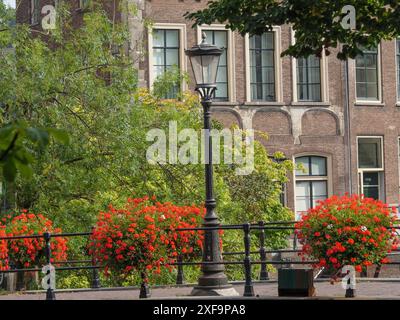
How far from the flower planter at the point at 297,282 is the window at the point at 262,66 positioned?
19.1 metres

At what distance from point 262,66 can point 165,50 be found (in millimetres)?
3087

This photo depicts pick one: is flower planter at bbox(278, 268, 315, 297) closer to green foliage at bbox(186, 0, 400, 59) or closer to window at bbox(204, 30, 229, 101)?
green foliage at bbox(186, 0, 400, 59)

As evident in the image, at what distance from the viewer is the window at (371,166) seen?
116 ft

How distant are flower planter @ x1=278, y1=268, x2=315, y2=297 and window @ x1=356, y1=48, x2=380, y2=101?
20646 mm

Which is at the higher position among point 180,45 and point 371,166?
point 180,45

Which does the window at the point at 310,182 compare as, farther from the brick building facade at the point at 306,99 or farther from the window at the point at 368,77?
the window at the point at 368,77

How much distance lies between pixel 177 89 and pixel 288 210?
439 cm

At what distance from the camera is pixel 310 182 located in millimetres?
34406

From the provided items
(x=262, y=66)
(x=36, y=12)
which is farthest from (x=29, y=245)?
(x=262, y=66)

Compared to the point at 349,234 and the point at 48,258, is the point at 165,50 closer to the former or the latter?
the point at 48,258

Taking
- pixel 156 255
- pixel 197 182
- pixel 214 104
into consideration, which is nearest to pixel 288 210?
pixel 214 104

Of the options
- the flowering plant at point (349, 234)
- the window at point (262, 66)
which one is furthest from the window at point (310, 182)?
the flowering plant at point (349, 234)

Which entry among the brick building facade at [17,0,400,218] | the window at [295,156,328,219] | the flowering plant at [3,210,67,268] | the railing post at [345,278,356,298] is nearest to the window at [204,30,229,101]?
the brick building facade at [17,0,400,218]

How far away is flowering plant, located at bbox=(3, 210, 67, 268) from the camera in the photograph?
17.2 m
